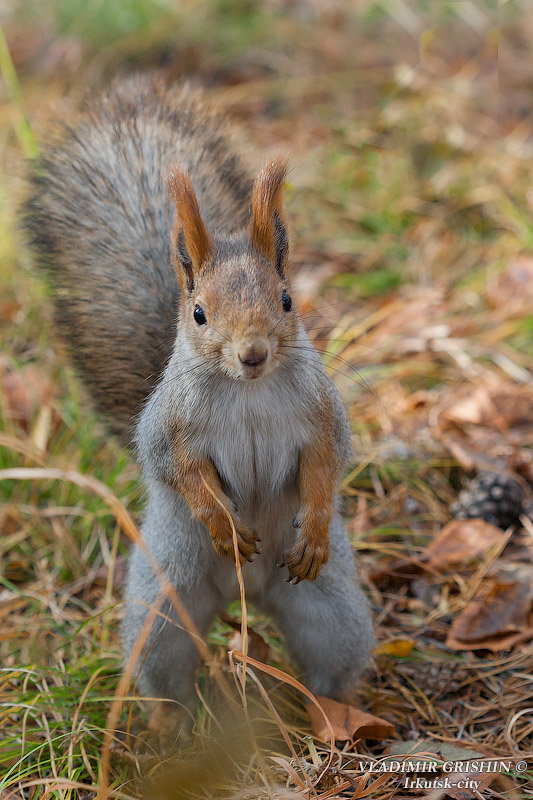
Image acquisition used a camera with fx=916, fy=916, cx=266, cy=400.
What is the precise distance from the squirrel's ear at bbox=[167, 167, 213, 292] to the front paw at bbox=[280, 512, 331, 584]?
500 millimetres

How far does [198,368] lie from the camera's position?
1698mm

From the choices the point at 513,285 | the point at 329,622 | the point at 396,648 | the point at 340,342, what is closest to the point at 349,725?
the point at 329,622

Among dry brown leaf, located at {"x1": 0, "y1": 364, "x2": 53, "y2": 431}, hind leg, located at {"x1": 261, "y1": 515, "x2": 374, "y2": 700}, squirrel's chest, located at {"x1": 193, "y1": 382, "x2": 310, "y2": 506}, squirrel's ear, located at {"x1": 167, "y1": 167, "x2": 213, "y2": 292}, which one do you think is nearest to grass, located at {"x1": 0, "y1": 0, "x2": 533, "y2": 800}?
dry brown leaf, located at {"x1": 0, "y1": 364, "x2": 53, "y2": 431}

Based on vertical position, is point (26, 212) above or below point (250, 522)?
above

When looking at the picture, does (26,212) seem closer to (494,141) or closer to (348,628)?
(348,628)

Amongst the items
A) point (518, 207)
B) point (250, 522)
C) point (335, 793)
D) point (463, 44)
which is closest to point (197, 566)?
point (250, 522)

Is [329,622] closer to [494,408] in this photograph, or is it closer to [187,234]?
[187,234]

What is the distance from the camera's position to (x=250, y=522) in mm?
1858

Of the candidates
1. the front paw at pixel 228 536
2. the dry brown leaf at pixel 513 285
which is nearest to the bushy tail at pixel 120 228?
the front paw at pixel 228 536

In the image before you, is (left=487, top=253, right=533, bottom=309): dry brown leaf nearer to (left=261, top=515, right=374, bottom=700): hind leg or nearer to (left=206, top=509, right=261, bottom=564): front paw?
(left=261, top=515, right=374, bottom=700): hind leg

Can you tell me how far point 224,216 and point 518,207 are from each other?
2089 millimetres

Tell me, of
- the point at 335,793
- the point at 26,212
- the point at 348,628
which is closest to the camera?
the point at 335,793

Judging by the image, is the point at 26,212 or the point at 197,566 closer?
the point at 197,566

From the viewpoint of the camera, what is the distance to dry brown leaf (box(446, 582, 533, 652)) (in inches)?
86.5
